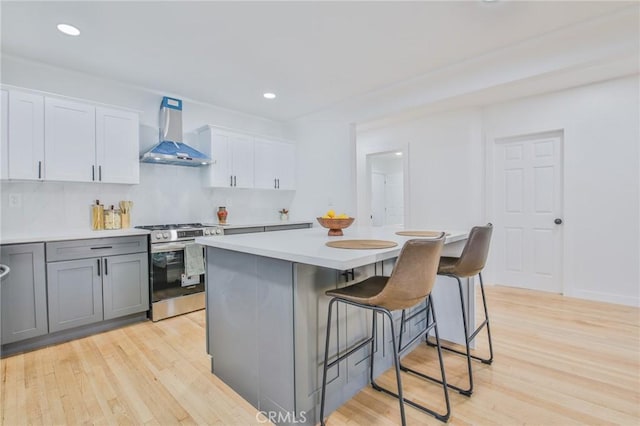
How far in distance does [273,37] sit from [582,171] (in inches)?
150

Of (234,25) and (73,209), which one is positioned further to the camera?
(73,209)

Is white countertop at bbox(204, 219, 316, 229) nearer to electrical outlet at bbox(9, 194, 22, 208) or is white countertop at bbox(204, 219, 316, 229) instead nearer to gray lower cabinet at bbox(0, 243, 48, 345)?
gray lower cabinet at bbox(0, 243, 48, 345)

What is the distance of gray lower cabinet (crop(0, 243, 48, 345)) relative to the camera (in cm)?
242

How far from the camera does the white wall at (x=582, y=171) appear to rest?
11.4 feet

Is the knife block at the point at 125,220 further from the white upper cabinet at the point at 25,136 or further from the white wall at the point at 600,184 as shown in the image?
the white wall at the point at 600,184

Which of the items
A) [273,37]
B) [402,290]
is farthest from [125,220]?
[402,290]

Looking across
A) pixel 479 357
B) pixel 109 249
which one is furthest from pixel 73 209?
pixel 479 357

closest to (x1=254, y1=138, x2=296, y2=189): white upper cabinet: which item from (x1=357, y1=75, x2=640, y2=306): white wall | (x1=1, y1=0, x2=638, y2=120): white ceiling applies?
(x1=1, y1=0, x2=638, y2=120): white ceiling

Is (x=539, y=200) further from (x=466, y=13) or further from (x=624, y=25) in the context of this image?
(x=466, y=13)

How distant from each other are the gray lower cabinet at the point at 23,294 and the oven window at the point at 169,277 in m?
0.84

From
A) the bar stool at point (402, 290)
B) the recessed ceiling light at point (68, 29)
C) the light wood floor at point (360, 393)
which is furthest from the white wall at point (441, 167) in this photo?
the recessed ceiling light at point (68, 29)

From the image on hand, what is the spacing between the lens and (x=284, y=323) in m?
1.59

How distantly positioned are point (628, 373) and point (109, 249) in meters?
4.17

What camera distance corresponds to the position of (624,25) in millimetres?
2385
